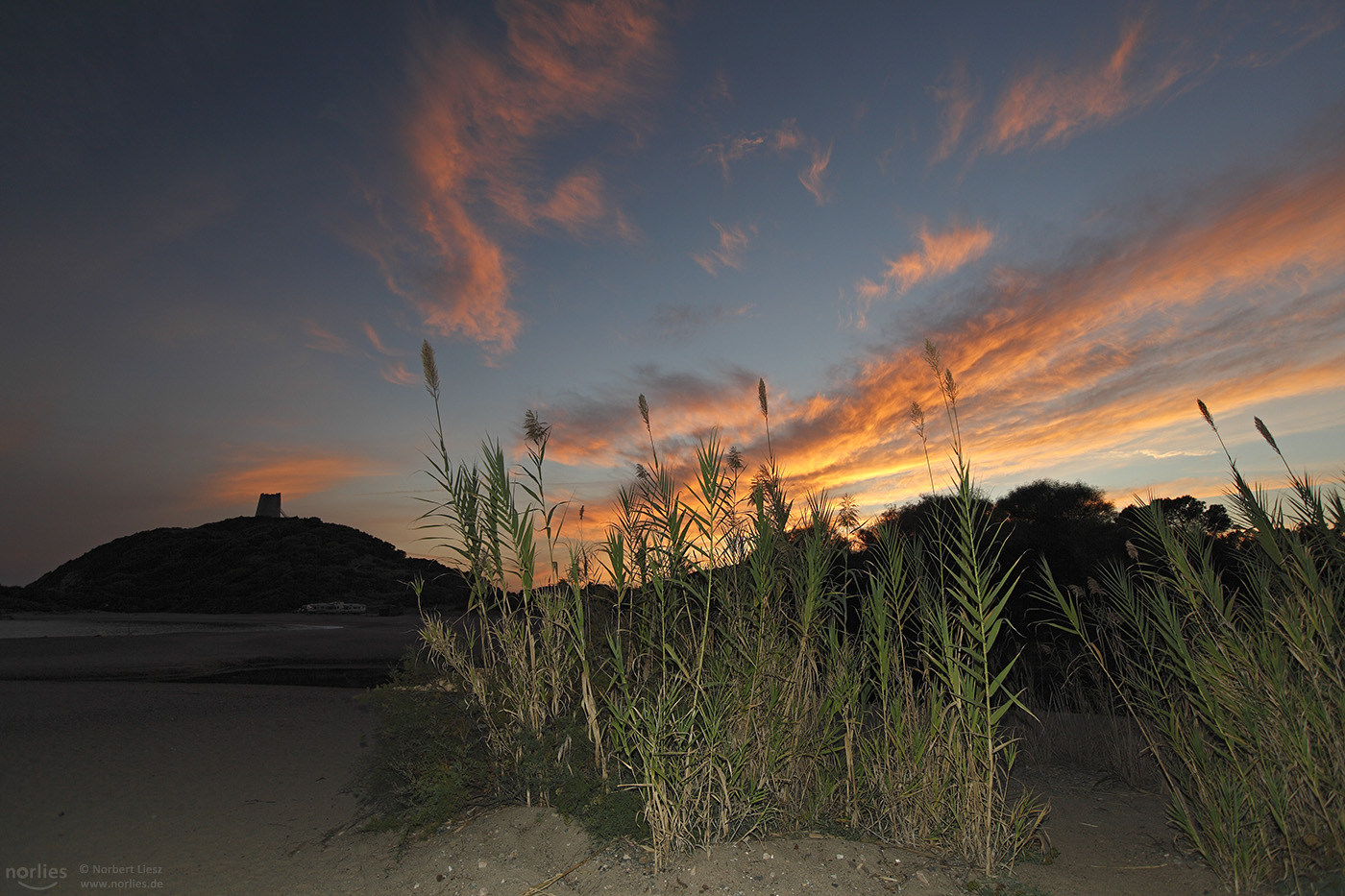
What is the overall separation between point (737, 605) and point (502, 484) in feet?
6.65

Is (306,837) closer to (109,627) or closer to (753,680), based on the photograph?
(753,680)

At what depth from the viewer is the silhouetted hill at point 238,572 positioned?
37781 mm

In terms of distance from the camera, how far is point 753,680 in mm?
4129

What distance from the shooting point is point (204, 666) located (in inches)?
548

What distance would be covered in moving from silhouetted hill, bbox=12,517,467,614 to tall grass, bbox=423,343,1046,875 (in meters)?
29.8

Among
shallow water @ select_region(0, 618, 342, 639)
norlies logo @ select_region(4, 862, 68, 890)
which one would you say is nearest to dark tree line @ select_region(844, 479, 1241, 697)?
norlies logo @ select_region(4, 862, 68, 890)

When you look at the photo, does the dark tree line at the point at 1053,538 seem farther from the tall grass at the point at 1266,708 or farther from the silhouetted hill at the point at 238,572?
the silhouetted hill at the point at 238,572

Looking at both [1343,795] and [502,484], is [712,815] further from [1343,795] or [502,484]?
[1343,795]

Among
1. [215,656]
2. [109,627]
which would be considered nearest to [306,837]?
[215,656]

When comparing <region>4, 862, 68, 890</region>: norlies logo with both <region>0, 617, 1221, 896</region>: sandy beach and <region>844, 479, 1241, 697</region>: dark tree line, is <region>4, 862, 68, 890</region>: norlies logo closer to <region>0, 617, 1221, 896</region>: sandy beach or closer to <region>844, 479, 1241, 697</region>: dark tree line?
<region>0, 617, 1221, 896</region>: sandy beach

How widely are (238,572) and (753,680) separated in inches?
2037

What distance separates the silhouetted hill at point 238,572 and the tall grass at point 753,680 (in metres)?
29.8

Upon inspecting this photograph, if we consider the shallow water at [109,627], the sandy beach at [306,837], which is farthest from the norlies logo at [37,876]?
the shallow water at [109,627]

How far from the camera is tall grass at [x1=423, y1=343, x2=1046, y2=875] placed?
3.95 metres
